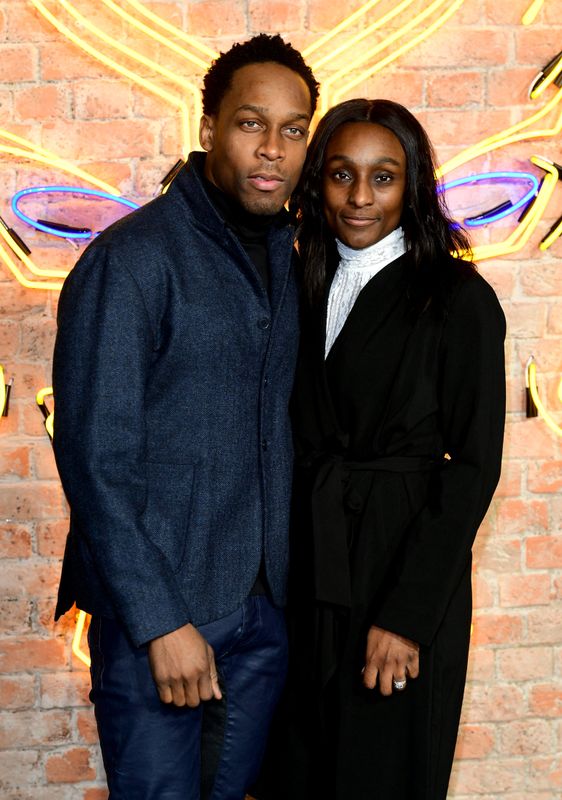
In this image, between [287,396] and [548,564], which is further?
[548,564]

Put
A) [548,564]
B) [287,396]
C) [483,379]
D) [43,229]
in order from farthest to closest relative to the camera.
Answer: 1. [548,564]
2. [43,229]
3. [287,396]
4. [483,379]

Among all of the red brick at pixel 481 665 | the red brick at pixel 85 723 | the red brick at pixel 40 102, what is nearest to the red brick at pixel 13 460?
the red brick at pixel 85 723

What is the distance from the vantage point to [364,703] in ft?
5.54

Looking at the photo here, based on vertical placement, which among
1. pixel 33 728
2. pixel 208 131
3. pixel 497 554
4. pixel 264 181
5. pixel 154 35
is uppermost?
pixel 154 35

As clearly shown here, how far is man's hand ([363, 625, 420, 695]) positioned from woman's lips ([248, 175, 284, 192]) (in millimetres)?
771

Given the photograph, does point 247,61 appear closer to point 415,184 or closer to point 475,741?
point 415,184

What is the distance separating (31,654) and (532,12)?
6.50 feet

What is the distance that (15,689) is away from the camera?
2.40 metres

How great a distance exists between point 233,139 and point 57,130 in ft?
2.61

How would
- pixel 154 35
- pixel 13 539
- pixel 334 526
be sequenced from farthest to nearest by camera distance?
pixel 13 539
pixel 154 35
pixel 334 526

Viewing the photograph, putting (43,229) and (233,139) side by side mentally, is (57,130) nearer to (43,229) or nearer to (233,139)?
(43,229)

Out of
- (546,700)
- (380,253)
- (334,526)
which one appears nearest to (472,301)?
(380,253)

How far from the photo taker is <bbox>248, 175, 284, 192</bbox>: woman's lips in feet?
5.36

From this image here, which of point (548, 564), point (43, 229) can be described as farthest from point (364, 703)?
point (43, 229)
